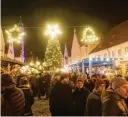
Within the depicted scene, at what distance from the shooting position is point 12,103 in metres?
5.99

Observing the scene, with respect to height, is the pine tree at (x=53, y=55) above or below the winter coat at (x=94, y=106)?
above

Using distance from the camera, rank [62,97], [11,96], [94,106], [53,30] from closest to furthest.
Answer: [11,96]
[94,106]
[62,97]
[53,30]

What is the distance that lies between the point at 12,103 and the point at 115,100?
6.04 ft

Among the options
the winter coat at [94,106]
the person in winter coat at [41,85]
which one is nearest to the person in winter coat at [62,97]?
the winter coat at [94,106]

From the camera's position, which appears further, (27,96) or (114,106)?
(27,96)

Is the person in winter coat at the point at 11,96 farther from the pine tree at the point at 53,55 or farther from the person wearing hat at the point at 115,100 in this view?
the pine tree at the point at 53,55

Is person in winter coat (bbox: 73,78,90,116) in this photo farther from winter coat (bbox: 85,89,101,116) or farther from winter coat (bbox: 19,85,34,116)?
winter coat (bbox: 85,89,101,116)

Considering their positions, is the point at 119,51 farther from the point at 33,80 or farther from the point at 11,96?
the point at 11,96

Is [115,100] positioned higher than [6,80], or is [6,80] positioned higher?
[6,80]

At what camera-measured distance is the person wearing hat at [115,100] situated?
533 cm

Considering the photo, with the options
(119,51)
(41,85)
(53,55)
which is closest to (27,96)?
(41,85)

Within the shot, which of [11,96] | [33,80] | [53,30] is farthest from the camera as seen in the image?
[53,30]

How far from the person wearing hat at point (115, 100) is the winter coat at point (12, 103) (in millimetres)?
1594

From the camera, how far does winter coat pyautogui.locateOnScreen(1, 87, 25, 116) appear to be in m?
5.62
